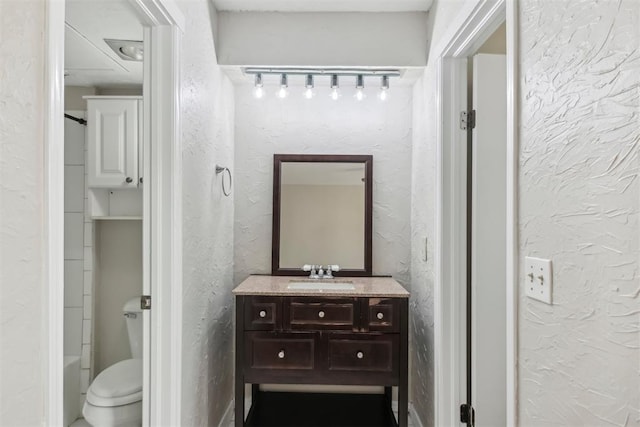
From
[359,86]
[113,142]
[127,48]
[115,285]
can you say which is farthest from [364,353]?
[127,48]

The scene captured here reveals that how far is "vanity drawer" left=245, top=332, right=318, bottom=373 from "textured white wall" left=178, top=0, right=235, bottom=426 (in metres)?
0.24

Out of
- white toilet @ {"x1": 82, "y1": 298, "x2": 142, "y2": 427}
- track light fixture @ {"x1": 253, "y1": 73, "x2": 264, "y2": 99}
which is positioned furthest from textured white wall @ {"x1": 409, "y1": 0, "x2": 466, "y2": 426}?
white toilet @ {"x1": 82, "y1": 298, "x2": 142, "y2": 427}

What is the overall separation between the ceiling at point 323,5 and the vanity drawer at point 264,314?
1.63m

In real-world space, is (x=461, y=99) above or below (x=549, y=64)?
above

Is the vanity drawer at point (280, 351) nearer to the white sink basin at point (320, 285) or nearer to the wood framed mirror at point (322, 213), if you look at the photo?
the white sink basin at point (320, 285)

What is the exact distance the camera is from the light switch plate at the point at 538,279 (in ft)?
3.18

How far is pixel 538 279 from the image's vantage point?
1.01 metres

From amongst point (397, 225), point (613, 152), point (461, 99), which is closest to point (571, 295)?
point (613, 152)

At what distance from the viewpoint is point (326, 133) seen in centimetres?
272

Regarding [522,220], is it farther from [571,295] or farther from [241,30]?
[241,30]

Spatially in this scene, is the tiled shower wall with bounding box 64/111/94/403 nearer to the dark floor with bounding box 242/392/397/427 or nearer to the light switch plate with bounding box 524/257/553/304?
the dark floor with bounding box 242/392/397/427

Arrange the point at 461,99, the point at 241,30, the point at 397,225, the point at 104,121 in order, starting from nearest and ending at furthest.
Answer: the point at 461,99
the point at 241,30
the point at 104,121
the point at 397,225

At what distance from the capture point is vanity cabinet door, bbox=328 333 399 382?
2.08 m

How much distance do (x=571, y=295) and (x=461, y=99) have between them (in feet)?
4.11
